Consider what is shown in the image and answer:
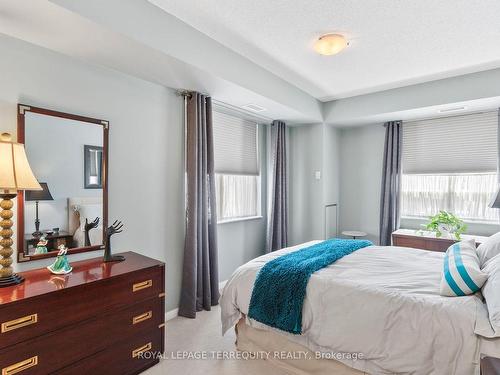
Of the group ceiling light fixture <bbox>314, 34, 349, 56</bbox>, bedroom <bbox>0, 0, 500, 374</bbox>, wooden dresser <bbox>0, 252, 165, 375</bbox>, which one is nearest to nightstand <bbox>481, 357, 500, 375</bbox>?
bedroom <bbox>0, 0, 500, 374</bbox>

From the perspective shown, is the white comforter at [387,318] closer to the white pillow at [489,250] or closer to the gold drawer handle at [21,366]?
the white pillow at [489,250]

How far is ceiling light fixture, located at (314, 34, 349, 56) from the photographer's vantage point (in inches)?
96.6

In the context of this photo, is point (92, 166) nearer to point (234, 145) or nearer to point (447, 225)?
point (234, 145)

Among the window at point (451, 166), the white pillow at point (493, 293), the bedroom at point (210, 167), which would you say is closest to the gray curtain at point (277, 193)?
the bedroom at point (210, 167)

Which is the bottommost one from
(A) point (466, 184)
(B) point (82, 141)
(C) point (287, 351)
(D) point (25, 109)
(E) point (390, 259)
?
(C) point (287, 351)

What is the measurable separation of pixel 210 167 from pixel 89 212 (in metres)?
1.34

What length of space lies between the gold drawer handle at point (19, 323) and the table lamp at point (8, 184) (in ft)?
0.88

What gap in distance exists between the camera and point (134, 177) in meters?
2.73

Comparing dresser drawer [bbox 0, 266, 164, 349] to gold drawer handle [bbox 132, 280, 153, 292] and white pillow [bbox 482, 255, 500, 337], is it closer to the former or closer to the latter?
gold drawer handle [bbox 132, 280, 153, 292]

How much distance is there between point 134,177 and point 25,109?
0.96 meters

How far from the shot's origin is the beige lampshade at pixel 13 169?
1.62 m

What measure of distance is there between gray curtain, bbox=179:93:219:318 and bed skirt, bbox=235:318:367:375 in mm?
856

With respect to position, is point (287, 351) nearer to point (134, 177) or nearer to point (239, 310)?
point (239, 310)

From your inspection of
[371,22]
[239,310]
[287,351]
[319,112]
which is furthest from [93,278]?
[319,112]
